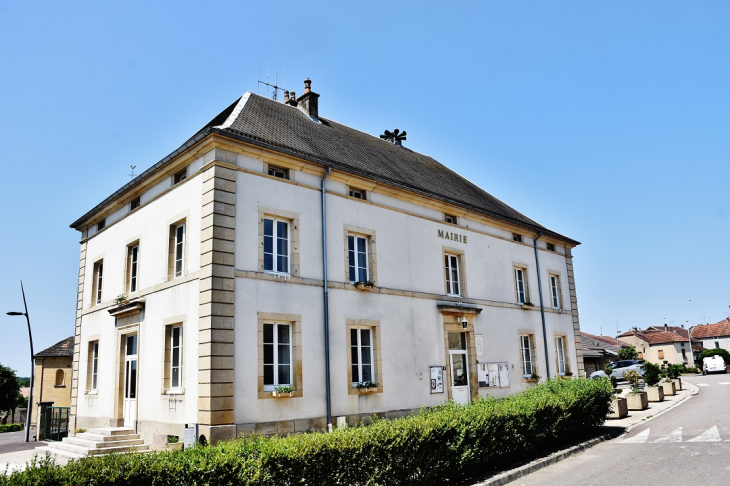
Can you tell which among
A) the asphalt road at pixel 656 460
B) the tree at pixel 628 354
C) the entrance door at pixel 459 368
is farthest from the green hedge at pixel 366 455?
the tree at pixel 628 354

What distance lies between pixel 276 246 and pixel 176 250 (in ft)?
8.50

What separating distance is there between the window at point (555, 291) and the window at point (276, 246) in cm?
1396

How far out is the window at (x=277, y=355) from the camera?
12695 millimetres

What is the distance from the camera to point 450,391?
17.1 m

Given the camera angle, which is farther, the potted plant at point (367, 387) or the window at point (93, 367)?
the window at point (93, 367)

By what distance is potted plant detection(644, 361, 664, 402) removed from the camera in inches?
873

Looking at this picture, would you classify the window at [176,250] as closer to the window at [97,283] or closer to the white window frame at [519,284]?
the window at [97,283]

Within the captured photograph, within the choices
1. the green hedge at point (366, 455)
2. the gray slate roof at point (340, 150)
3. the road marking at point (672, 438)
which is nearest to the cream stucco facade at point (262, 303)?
the gray slate roof at point (340, 150)

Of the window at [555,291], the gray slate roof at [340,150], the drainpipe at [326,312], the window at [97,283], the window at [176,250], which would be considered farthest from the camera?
the window at [555,291]

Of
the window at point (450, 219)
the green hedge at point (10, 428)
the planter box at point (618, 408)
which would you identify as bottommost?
the green hedge at point (10, 428)

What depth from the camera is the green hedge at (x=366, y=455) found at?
576 cm

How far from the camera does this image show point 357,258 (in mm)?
15492

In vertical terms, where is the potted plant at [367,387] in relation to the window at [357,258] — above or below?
below

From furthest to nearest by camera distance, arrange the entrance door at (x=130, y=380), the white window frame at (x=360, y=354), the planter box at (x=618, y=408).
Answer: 1. the planter box at (x=618, y=408)
2. the white window frame at (x=360, y=354)
3. the entrance door at (x=130, y=380)
